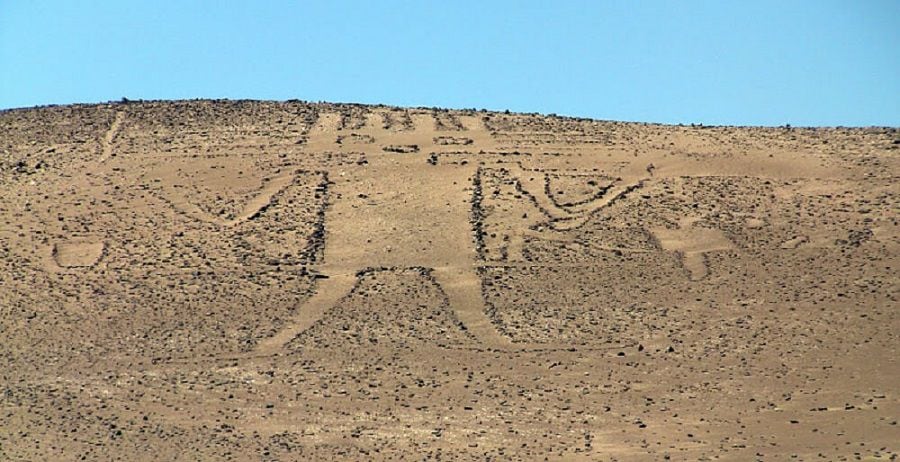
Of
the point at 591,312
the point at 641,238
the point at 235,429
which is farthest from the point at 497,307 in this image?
the point at 235,429

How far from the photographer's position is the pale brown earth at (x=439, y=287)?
32125 mm

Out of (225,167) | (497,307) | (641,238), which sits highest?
(225,167)

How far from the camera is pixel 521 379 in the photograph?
112ft

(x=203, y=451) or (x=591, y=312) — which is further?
(x=591, y=312)

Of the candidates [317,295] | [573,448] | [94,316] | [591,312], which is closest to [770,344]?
[591,312]

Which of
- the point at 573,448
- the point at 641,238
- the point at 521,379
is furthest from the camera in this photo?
the point at 641,238

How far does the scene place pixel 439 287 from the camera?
3766 centimetres

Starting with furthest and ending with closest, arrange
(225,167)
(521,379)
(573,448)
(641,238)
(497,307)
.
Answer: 1. (225,167)
2. (641,238)
3. (497,307)
4. (521,379)
5. (573,448)

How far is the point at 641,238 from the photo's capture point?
39.5 m

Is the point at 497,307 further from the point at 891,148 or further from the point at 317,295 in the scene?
the point at 891,148

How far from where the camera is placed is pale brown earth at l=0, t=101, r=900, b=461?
105 feet

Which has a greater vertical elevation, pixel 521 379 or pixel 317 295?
pixel 317 295

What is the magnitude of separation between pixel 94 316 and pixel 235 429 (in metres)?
6.33

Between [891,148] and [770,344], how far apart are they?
34.7ft
